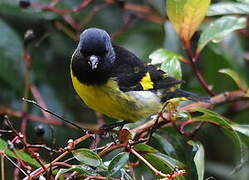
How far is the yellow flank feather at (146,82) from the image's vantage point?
91.0 inches

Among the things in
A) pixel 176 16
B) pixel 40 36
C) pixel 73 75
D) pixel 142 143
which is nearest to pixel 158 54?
pixel 176 16

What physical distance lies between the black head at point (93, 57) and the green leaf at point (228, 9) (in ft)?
1.53

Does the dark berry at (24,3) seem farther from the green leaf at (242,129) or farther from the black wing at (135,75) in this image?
the green leaf at (242,129)

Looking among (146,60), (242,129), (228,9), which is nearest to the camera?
(242,129)

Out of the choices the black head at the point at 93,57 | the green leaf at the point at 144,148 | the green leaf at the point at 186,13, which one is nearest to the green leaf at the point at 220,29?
the green leaf at the point at 186,13

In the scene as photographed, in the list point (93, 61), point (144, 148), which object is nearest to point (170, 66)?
point (93, 61)

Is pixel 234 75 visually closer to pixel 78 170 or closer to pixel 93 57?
pixel 93 57

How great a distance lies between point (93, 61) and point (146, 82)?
290 mm

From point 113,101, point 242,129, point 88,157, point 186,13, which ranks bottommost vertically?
point 242,129

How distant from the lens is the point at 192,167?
1.90 meters

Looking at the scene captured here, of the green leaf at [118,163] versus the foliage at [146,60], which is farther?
the foliage at [146,60]

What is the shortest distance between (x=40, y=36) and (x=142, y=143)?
3.57 ft

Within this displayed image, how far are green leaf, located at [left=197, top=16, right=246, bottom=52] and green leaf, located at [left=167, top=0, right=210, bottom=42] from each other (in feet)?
0.36

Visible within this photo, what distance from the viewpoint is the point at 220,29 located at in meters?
2.37
